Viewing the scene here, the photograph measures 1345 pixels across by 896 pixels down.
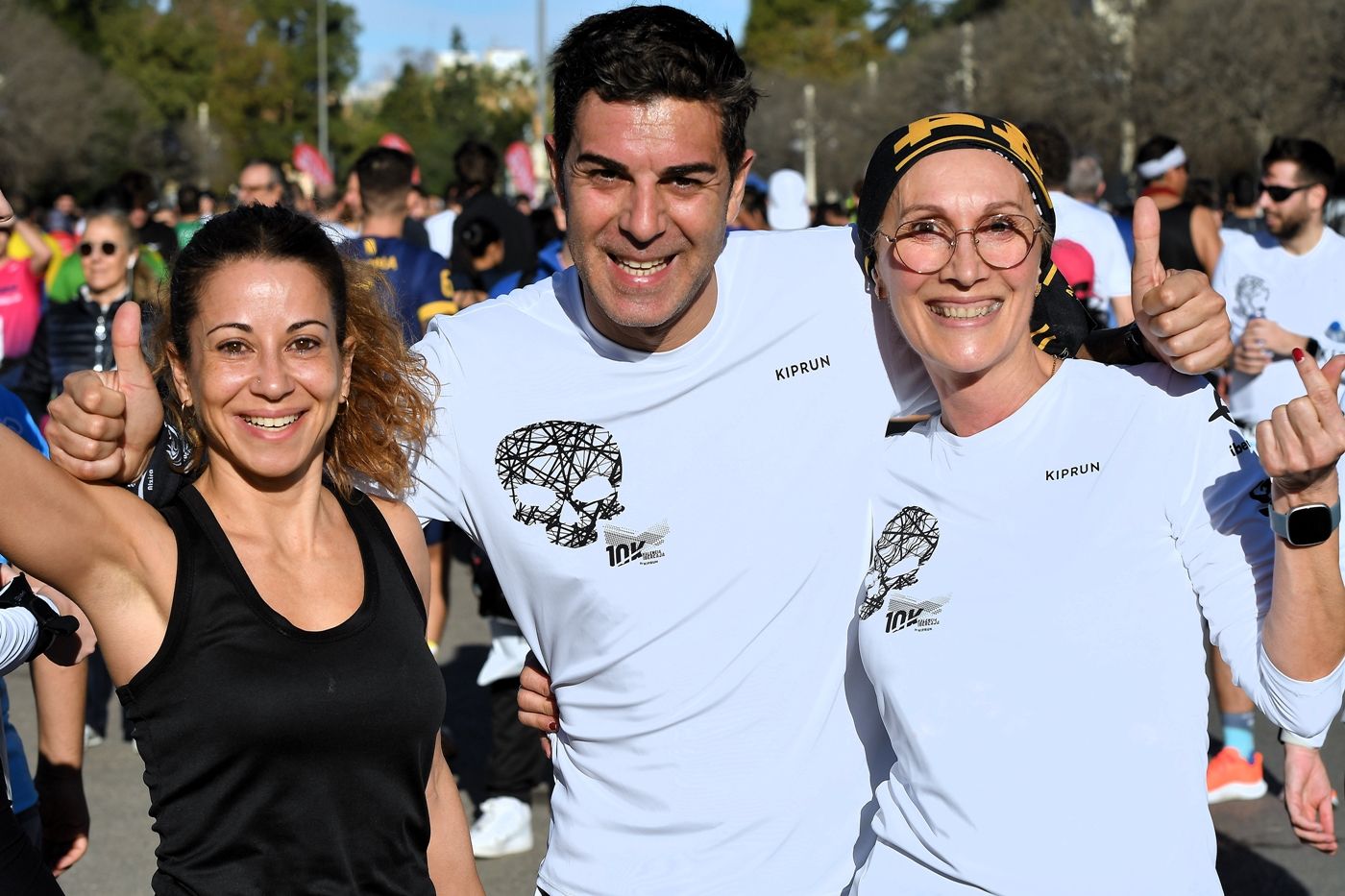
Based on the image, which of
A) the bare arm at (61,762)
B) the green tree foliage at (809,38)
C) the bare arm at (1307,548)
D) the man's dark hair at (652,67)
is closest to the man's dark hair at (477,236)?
the bare arm at (61,762)

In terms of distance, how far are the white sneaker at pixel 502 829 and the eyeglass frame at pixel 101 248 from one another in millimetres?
4068

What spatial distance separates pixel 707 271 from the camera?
10.0ft

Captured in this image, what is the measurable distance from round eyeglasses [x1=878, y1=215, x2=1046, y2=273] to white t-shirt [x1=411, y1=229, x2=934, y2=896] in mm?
362

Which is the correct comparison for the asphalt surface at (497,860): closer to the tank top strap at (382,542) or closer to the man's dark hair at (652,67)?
the tank top strap at (382,542)

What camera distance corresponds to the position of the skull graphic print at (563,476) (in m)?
3.00

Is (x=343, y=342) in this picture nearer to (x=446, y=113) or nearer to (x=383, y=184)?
(x=383, y=184)

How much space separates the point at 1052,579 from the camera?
2650mm

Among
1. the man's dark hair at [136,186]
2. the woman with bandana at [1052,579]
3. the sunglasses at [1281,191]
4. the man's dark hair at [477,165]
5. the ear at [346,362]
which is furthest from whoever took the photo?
the man's dark hair at [136,186]

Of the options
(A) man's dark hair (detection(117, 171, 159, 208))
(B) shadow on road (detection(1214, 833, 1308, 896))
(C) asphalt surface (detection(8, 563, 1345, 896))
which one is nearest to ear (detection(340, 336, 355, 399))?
(C) asphalt surface (detection(8, 563, 1345, 896))

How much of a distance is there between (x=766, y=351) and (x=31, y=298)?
271 inches

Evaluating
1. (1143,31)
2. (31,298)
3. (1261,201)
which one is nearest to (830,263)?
(1261,201)

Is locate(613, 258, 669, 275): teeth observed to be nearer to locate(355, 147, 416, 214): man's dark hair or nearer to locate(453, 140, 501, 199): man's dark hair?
locate(355, 147, 416, 214): man's dark hair

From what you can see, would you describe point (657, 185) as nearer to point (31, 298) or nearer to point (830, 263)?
point (830, 263)

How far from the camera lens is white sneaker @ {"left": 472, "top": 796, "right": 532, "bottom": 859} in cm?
603
